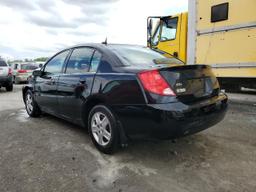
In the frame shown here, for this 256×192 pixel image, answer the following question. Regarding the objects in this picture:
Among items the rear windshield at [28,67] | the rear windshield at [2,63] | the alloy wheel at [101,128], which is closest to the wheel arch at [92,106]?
the alloy wheel at [101,128]

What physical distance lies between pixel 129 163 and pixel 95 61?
5.07 ft

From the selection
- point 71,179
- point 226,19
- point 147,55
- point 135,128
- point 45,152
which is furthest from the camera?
point 226,19

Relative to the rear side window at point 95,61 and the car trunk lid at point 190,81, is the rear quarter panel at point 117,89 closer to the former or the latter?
the rear side window at point 95,61

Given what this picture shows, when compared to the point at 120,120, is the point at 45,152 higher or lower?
lower

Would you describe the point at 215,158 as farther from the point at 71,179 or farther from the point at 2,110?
the point at 2,110

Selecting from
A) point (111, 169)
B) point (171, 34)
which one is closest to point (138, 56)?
point (111, 169)

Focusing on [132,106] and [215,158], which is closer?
[132,106]

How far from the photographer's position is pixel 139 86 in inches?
112

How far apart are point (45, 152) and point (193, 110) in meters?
2.14

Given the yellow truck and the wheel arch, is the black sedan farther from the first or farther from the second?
the yellow truck

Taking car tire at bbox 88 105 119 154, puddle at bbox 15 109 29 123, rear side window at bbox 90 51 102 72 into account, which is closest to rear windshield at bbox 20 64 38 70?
puddle at bbox 15 109 29 123

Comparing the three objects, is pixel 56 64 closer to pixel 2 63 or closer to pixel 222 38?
pixel 222 38

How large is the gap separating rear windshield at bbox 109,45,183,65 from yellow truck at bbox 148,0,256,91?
2687 mm

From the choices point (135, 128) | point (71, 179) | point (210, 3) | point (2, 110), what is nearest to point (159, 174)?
point (135, 128)
